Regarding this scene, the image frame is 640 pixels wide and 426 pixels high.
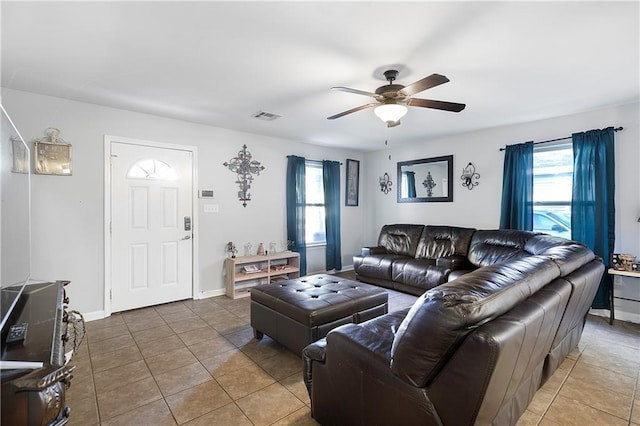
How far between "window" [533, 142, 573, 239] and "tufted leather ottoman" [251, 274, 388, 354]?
→ 2721mm

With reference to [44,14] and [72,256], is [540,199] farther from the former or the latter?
[72,256]

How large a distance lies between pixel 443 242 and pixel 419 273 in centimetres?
79

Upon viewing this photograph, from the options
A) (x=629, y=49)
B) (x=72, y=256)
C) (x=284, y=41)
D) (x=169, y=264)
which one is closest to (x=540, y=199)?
(x=629, y=49)

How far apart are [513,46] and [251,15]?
1852 millimetres

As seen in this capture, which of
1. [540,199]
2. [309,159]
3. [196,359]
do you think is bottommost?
[196,359]

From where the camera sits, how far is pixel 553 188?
3.96 m

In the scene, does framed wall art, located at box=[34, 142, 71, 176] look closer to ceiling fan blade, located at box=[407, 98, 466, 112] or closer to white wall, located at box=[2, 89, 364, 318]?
white wall, located at box=[2, 89, 364, 318]

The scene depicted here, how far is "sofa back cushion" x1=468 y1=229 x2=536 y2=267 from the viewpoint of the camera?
3.79 meters

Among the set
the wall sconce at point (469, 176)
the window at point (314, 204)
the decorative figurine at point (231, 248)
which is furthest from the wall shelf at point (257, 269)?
the wall sconce at point (469, 176)

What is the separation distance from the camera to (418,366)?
1.25 metres

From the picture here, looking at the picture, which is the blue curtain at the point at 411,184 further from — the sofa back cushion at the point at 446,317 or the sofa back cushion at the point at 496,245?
the sofa back cushion at the point at 446,317

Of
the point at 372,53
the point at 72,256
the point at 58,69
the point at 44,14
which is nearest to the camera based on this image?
the point at 44,14

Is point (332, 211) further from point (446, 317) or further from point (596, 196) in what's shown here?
point (446, 317)

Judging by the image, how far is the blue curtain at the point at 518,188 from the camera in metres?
4.07
